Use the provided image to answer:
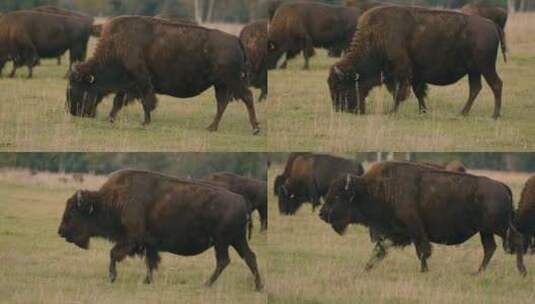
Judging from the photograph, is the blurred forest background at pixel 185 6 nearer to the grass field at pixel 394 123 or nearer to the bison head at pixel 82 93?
the grass field at pixel 394 123

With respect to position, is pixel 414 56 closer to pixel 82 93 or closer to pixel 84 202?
pixel 82 93

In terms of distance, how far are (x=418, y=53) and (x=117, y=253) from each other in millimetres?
5786

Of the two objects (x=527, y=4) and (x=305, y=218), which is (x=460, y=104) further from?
(x=527, y=4)

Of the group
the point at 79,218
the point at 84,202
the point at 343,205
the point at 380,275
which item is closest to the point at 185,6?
the point at 343,205

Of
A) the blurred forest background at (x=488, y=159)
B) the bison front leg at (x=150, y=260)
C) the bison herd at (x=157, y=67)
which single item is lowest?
the blurred forest background at (x=488, y=159)

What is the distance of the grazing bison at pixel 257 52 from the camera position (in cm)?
2319

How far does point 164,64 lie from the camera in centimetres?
1986

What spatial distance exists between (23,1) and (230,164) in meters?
17.5

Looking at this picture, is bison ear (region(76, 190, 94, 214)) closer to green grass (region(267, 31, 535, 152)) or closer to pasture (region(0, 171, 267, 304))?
pasture (region(0, 171, 267, 304))

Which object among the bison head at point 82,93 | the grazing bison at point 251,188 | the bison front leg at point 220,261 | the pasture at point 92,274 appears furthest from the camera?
the grazing bison at point 251,188

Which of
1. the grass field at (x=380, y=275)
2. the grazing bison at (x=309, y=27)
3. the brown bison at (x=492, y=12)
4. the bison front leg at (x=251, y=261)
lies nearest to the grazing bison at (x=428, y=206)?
Result: the grass field at (x=380, y=275)

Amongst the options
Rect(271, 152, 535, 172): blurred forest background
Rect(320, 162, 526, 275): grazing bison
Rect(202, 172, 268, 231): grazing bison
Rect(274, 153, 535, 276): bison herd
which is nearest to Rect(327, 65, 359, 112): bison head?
Rect(202, 172, 268, 231): grazing bison

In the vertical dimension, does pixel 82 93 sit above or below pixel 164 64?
below

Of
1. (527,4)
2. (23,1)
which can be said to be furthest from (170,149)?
(527,4)
